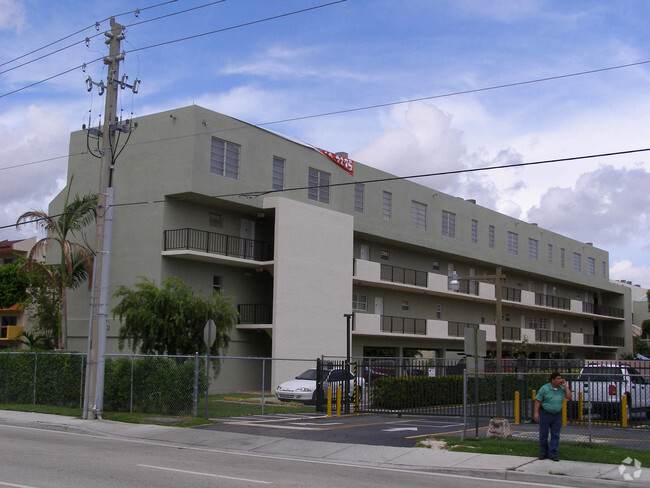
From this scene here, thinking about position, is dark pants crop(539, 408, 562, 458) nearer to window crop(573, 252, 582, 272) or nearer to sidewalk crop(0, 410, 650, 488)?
sidewalk crop(0, 410, 650, 488)

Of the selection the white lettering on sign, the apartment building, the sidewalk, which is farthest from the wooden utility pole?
the apartment building

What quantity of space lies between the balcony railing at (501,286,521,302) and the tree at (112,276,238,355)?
29.7m

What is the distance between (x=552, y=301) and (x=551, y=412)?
46.4 meters

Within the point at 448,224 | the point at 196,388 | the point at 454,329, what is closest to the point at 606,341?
the point at 454,329

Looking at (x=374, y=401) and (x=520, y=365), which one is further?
(x=520, y=365)

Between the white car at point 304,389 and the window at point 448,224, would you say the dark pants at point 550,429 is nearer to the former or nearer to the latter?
the white car at point 304,389

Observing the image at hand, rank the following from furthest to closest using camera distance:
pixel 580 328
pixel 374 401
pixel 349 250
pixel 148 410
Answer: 1. pixel 580 328
2. pixel 349 250
3. pixel 374 401
4. pixel 148 410

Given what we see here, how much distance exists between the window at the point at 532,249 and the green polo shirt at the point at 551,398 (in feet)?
143

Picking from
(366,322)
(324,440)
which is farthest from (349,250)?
(324,440)

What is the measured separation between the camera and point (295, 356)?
3347cm

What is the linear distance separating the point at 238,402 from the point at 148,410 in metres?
6.75

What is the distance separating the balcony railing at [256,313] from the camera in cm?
3419

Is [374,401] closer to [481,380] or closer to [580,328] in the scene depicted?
[481,380]

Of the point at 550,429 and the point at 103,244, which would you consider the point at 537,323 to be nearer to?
the point at 103,244
